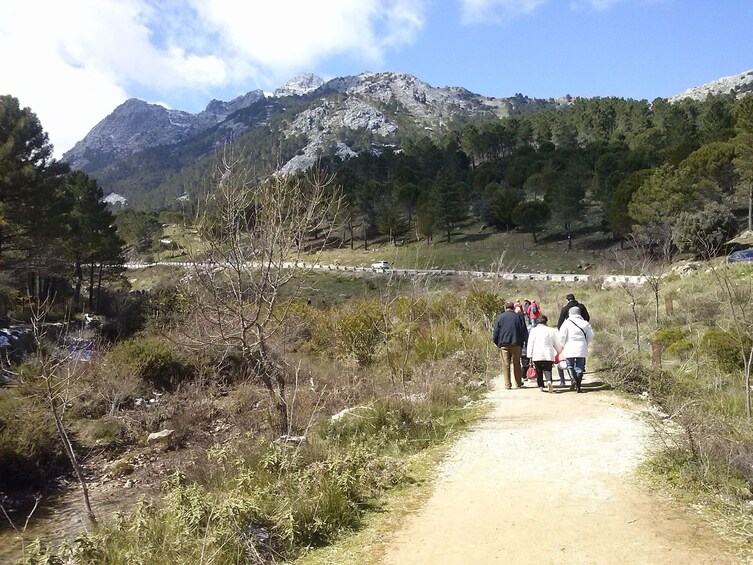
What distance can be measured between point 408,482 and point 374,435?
5.08 ft

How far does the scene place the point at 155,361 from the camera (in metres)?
15.9

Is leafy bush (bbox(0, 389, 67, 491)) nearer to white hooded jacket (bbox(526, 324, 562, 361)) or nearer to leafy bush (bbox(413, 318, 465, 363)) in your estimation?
leafy bush (bbox(413, 318, 465, 363))

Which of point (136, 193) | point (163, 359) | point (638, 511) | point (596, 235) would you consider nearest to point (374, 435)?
point (638, 511)

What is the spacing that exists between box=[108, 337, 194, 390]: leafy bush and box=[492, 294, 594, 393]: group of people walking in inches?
411

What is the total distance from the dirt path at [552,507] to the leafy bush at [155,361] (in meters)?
11.7

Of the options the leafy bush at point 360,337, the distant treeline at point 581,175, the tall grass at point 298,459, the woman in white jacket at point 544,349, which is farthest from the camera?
the distant treeline at point 581,175

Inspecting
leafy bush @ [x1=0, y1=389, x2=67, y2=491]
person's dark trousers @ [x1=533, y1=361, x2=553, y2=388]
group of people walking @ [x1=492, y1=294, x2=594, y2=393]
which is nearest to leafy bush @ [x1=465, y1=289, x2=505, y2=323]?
group of people walking @ [x1=492, y1=294, x2=594, y2=393]

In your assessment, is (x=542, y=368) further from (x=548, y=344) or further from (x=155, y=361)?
(x=155, y=361)

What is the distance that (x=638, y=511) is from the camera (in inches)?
176

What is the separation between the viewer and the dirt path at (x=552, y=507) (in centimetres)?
388

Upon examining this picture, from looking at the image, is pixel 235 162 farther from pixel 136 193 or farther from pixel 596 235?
pixel 136 193

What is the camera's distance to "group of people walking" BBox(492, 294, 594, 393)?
8.91 metres

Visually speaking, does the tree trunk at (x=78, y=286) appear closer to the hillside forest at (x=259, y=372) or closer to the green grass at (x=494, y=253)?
the hillside forest at (x=259, y=372)

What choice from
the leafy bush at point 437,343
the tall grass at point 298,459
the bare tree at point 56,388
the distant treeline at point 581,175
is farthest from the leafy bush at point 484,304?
the distant treeline at point 581,175
